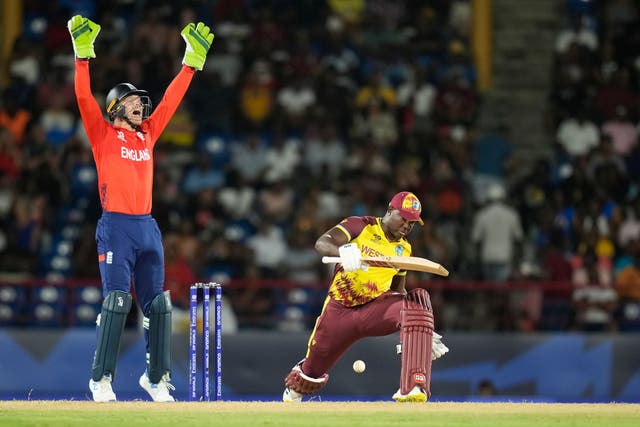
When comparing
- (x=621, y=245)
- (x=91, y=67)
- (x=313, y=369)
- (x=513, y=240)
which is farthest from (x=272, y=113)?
(x=313, y=369)

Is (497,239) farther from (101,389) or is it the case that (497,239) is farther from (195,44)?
(101,389)

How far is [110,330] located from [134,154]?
1.41 meters

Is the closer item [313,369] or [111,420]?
[111,420]

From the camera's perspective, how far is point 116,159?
11258mm

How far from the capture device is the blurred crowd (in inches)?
Result: 744

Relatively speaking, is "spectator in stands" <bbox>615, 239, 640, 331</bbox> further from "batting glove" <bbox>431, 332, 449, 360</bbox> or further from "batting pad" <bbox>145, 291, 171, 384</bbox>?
"batting pad" <bbox>145, 291, 171, 384</bbox>

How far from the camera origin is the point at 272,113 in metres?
21.4

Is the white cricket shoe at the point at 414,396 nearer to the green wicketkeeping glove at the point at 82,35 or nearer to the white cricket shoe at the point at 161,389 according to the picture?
the white cricket shoe at the point at 161,389

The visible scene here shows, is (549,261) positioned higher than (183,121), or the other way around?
(183,121)

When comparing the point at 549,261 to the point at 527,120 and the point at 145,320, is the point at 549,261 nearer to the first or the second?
the point at 527,120

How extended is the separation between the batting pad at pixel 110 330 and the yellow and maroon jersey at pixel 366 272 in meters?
2.11

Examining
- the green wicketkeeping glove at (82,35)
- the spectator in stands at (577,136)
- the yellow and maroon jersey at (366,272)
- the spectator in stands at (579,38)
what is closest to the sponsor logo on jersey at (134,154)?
the green wicketkeeping glove at (82,35)

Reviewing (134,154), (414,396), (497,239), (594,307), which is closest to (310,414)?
(414,396)

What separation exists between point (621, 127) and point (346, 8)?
5017 mm
